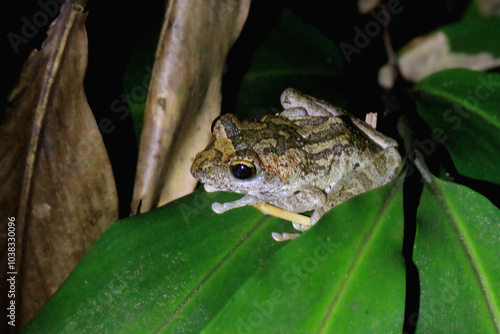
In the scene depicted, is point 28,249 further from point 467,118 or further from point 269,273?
point 467,118

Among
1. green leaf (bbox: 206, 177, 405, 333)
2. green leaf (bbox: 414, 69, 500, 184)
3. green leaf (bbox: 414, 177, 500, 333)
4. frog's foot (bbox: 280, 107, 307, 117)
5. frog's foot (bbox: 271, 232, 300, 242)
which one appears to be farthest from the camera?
frog's foot (bbox: 280, 107, 307, 117)

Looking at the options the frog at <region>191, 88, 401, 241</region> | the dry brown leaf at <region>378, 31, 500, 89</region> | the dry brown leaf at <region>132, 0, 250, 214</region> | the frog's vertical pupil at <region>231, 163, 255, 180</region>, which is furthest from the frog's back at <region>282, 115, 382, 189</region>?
the dry brown leaf at <region>378, 31, 500, 89</region>

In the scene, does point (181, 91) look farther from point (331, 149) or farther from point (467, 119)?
point (467, 119)

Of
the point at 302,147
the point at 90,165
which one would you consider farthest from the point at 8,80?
the point at 302,147

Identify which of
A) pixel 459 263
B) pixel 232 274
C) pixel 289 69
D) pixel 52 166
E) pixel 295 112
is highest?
pixel 289 69

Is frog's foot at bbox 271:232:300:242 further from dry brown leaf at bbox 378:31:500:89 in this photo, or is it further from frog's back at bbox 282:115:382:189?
dry brown leaf at bbox 378:31:500:89

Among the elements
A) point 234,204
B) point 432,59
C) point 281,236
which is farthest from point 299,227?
point 432,59
